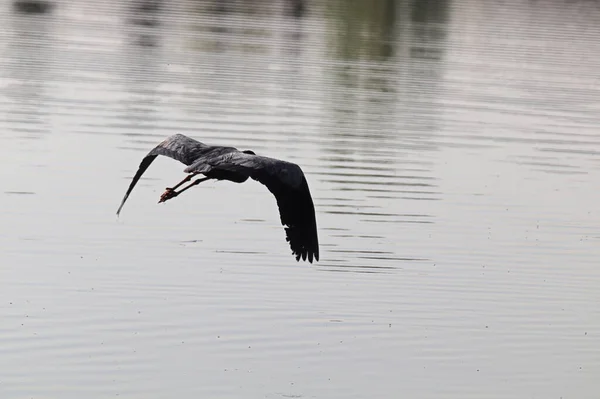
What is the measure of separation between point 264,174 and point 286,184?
0.18 m

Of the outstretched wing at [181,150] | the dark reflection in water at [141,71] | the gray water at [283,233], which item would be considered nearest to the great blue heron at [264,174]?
the outstretched wing at [181,150]

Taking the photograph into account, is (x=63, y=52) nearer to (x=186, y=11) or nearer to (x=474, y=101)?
(x=474, y=101)

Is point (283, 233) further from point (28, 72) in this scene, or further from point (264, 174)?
point (28, 72)

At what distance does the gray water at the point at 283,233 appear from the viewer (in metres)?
13.6

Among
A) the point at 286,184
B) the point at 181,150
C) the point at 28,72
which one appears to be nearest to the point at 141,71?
the point at 28,72

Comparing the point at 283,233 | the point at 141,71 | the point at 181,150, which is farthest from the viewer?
the point at 141,71

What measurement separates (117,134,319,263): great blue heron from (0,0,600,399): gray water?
141 centimetres

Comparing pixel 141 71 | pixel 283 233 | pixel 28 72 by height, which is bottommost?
pixel 141 71

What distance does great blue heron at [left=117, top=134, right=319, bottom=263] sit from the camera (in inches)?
452

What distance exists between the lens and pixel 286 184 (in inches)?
453

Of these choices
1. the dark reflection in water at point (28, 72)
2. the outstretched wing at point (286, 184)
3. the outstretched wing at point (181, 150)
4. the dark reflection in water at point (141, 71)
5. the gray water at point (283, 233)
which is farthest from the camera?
the dark reflection in water at point (141, 71)

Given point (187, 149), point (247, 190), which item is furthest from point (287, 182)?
point (247, 190)

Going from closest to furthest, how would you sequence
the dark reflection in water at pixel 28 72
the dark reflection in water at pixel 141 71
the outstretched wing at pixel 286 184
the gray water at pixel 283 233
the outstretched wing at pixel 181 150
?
the outstretched wing at pixel 286 184
the outstretched wing at pixel 181 150
the gray water at pixel 283 233
the dark reflection in water at pixel 28 72
the dark reflection in water at pixel 141 71

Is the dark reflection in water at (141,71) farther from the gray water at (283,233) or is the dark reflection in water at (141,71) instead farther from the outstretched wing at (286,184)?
the outstretched wing at (286,184)
